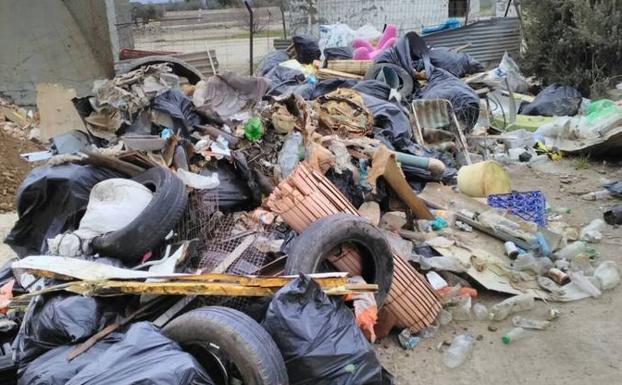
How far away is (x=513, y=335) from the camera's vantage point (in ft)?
12.2

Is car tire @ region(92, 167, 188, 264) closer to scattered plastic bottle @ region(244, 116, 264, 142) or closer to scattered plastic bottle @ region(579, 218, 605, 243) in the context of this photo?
scattered plastic bottle @ region(244, 116, 264, 142)

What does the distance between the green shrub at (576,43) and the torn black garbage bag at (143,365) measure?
849 cm

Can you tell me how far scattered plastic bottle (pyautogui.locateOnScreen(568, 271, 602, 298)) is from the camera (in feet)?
13.5

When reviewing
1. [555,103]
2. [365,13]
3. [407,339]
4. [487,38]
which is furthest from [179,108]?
[365,13]

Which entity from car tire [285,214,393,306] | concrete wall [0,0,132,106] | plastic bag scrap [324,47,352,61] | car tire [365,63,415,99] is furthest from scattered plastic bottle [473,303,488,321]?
concrete wall [0,0,132,106]

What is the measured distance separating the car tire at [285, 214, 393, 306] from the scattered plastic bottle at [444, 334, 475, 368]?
1.67 feet

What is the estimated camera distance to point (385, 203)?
5.12 metres

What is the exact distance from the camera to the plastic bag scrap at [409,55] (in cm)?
848

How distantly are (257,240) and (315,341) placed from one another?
137cm

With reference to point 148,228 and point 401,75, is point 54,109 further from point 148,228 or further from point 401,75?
point 401,75

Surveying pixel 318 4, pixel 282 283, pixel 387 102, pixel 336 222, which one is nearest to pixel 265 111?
pixel 387 102

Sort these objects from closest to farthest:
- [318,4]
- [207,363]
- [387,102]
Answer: [207,363] < [387,102] < [318,4]

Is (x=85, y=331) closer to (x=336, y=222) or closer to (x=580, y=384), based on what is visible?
(x=336, y=222)

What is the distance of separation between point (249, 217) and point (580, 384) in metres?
2.50
